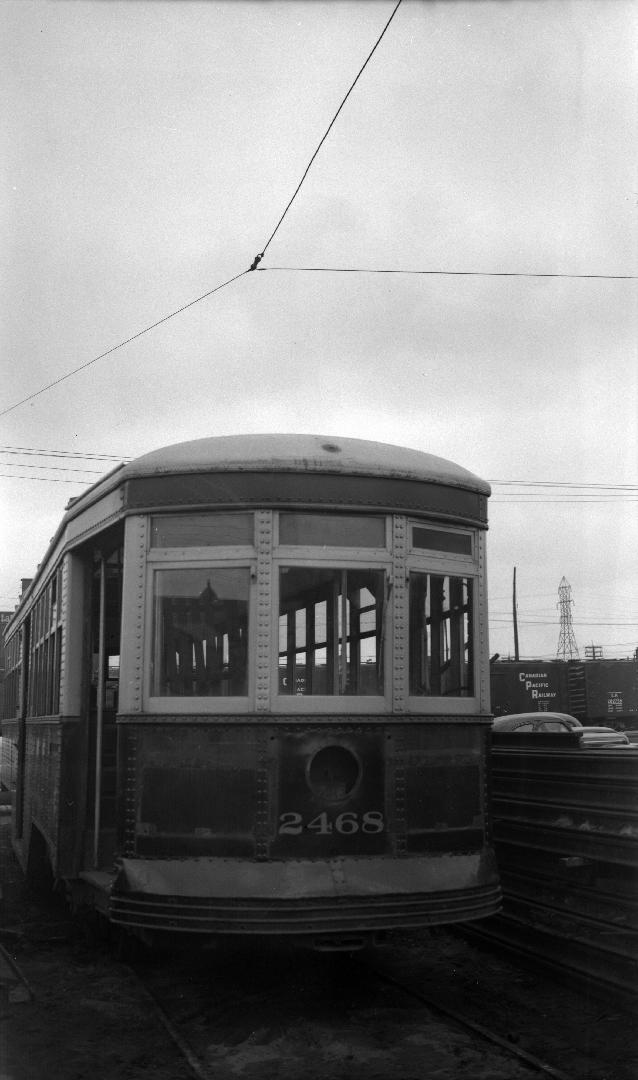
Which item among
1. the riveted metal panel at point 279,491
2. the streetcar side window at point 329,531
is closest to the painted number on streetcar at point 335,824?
the streetcar side window at point 329,531

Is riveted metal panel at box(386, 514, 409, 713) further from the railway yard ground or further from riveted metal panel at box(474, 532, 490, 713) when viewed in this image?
the railway yard ground

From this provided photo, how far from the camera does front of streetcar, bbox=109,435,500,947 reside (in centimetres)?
508

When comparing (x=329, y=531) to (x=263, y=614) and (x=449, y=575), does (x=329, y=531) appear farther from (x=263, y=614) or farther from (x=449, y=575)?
(x=449, y=575)

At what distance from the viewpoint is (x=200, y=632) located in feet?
17.4

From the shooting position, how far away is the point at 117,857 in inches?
209

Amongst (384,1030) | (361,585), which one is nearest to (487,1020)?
(384,1030)

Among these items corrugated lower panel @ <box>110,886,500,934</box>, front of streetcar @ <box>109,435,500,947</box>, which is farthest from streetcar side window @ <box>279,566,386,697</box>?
corrugated lower panel @ <box>110,886,500,934</box>

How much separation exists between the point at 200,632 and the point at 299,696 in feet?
1.89

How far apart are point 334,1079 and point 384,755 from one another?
1.45 metres

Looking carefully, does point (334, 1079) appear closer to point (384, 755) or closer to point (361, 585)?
point (384, 755)

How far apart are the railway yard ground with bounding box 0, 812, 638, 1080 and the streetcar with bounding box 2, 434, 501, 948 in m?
0.48

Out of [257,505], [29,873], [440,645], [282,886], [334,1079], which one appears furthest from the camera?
[29,873]

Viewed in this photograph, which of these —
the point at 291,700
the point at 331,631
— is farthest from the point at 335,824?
the point at 331,631

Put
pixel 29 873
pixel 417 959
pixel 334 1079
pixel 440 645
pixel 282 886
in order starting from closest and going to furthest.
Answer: pixel 334 1079 < pixel 282 886 < pixel 440 645 < pixel 417 959 < pixel 29 873
